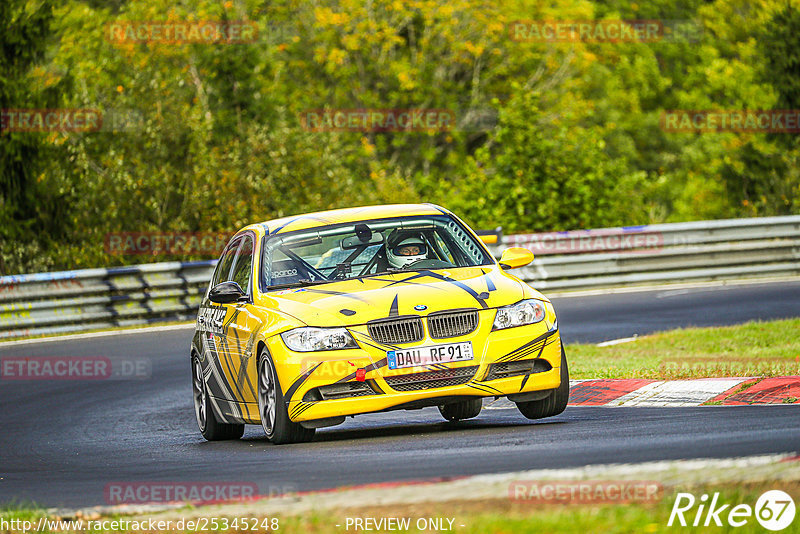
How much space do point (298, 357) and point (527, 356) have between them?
1.55m

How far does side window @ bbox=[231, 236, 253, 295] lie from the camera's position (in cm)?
1094

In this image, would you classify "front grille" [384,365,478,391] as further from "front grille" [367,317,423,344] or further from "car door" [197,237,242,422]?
"car door" [197,237,242,422]

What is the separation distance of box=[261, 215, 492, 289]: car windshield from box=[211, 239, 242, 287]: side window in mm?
987

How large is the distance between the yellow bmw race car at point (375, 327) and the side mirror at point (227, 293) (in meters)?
0.01

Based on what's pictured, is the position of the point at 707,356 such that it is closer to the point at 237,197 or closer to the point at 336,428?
the point at 336,428

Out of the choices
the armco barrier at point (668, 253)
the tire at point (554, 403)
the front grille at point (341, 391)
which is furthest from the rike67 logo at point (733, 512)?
the armco barrier at point (668, 253)

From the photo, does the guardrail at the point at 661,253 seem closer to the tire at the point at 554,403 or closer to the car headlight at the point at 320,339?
the tire at the point at 554,403

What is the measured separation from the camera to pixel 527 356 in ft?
31.2

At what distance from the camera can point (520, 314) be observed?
31.4 feet

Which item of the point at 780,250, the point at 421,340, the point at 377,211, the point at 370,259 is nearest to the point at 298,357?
the point at 421,340
